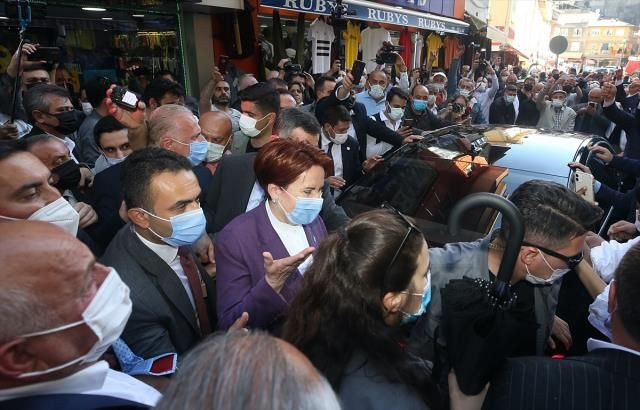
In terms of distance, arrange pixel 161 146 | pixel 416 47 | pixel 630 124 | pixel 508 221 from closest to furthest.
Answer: pixel 508 221, pixel 161 146, pixel 630 124, pixel 416 47

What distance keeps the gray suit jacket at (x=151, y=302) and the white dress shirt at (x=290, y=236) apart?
52 centimetres

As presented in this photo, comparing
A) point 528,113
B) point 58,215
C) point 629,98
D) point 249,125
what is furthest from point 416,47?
point 58,215

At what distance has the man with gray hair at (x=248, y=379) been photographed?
26.2 inches

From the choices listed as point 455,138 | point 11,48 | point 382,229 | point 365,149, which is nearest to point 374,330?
point 382,229

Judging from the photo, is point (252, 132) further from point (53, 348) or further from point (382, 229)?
point (53, 348)

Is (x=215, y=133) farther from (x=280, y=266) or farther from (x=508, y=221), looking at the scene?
(x=508, y=221)

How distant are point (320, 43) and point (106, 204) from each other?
21.9 ft

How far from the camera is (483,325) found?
40.3 inches

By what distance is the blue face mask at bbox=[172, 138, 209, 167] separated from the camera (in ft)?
9.11

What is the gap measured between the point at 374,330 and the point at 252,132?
2.36 meters

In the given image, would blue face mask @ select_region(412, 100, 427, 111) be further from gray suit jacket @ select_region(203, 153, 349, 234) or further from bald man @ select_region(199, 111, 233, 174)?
gray suit jacket @ select_region(203, 153, 349, 234)

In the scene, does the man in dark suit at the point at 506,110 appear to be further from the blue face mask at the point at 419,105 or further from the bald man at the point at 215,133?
the bald man at the point at 215,133

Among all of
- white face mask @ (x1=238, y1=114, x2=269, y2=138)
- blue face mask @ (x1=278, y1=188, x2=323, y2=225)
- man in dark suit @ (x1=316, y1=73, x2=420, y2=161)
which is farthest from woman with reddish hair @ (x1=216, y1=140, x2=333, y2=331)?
man in dark suit @ (x1=316, y1=73, x2=420, y2=161)

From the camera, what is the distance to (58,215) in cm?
189
